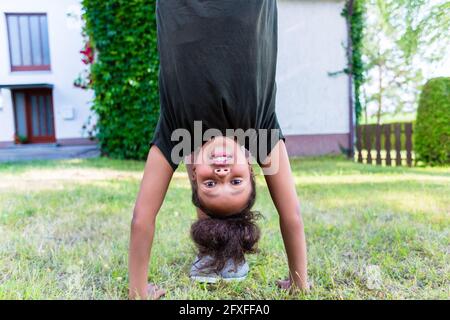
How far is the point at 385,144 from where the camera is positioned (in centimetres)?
682

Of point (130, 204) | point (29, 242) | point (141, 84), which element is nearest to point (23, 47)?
point (141, 84)

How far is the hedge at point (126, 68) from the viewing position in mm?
6586

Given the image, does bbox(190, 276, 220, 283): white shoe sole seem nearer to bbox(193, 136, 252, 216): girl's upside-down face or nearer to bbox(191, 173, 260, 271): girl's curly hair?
bbox(191, 173, 260, 271): girl's curly hair

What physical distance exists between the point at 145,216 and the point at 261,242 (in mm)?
1048

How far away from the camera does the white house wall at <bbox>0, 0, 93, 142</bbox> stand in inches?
494

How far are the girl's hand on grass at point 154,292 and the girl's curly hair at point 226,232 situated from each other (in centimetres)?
28

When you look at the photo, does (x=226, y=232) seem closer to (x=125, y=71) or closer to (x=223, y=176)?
(x=223, y=176)

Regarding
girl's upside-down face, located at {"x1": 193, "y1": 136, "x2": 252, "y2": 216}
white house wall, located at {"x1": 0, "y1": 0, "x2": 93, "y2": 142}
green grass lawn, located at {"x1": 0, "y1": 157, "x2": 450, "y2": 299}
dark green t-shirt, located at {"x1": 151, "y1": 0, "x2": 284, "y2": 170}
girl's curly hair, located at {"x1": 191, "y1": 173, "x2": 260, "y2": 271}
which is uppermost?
white house wall, located at {"x1": 0, "y1": 0, "x2": 93, "y2": 142}

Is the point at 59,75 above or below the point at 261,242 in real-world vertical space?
above

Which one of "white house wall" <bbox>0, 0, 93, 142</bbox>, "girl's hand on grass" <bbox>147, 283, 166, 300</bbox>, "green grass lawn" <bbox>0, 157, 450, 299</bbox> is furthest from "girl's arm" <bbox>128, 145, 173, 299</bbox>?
"white house wall" <bbox>0, 0, 93, 142</bbox>

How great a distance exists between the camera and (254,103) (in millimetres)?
1528

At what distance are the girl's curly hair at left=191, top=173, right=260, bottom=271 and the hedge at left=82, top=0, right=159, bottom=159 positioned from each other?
17.6ft

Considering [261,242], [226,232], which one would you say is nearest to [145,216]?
[226,232]

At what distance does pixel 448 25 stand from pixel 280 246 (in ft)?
5.70
